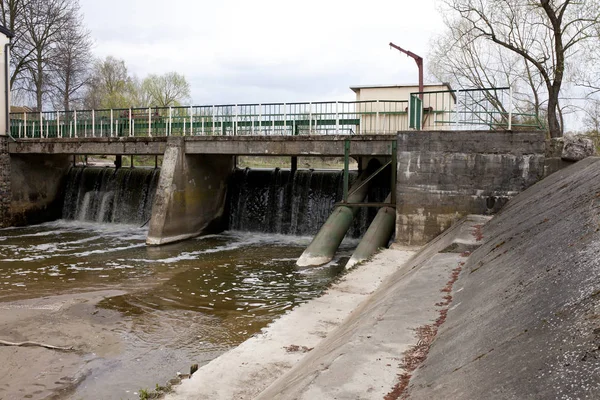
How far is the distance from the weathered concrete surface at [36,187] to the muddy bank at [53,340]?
15.0 metres

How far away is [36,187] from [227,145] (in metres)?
11.8

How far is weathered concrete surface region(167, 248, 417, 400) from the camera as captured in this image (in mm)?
5805

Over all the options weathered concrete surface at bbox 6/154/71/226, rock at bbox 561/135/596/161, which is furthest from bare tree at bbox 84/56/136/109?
rock at bbox 561/135/596/161

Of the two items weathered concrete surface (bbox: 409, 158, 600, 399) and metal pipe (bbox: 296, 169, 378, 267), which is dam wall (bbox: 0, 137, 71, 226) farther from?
weathered concrete surface (bbox: 409, 158, 600, 399)

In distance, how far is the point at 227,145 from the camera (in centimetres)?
1908

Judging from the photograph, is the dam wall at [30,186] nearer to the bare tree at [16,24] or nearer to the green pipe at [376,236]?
the bare tree at [16,24]

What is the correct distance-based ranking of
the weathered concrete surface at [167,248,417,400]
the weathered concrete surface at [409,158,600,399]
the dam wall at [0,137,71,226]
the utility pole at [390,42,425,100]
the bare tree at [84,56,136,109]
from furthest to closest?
the bare tree at [84,56,136,109], the dam wall at [0,137,71,226], the utility pole at [390,42,425,100], the weathered concrete surface at [167,248,417,400], the weathered concrete surface at [409,158,600,399]

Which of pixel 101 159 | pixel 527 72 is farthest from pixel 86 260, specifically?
pixel 101 159

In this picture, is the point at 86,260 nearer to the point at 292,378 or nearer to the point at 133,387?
the point at 133,387

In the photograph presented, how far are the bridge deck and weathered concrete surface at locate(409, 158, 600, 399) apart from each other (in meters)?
9.33

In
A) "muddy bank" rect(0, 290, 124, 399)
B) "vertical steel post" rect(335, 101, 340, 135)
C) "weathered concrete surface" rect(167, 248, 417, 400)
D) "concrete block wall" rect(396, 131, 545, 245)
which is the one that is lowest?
"muddy bank" rect(0, 290, 124, 399)

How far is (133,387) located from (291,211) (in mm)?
15172

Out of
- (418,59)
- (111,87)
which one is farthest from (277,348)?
(111,87)

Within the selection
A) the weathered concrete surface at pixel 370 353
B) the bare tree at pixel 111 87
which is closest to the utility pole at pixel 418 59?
the weathered concrete surface at pixel 370 353
